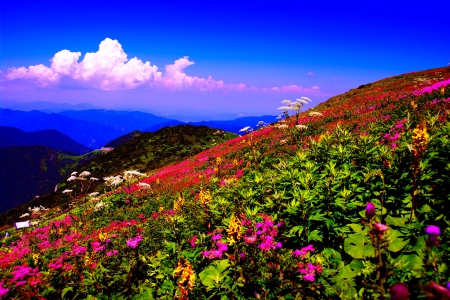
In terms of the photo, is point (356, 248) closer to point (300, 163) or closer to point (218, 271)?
point (218, 271)

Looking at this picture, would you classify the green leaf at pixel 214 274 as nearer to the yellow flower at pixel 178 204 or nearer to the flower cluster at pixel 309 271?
the flower cluster at pixel 309 271

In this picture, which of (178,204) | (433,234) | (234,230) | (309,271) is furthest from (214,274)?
(178,204)

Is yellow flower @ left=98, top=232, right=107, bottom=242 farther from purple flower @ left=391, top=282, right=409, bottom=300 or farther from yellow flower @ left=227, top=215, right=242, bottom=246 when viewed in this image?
purple flower @ left=391, top=282, right=409, bottom=300

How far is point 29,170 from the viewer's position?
138 metres

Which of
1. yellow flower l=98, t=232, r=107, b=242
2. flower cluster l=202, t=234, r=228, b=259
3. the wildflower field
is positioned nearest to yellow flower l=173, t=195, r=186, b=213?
the wildflower field

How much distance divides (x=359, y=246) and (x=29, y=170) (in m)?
176

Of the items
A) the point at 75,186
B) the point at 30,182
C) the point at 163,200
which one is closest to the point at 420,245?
the point at 163,200

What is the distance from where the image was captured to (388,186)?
464cm

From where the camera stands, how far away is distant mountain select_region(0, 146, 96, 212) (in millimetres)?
119344

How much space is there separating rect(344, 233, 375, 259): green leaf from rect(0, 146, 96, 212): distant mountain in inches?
5258

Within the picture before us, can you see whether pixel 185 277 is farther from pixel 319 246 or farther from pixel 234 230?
pixel 319 246

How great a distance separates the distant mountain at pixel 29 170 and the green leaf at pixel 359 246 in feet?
438

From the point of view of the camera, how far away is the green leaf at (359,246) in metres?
3.64

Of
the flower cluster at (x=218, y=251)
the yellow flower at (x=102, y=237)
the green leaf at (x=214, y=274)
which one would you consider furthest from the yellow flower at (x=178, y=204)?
the green leaf at (x=214, y=274)
